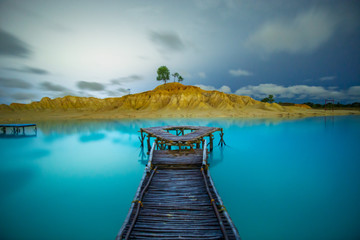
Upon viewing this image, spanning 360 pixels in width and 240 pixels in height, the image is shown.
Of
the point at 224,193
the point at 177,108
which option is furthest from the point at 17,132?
the point at 177,108

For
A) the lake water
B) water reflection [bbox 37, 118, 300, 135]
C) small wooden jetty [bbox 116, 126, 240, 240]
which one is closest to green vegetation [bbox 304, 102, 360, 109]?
water reflection [bbox 37, 118, 300, 135]

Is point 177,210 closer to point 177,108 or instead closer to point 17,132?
point 17,132

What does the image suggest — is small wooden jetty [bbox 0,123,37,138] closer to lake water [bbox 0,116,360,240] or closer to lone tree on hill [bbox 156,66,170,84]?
lake water [bbox 0,116,360,240]

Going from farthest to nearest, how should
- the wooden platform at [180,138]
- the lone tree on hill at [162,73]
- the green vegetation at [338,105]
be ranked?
1. the green vegetation at [338,105]
2. the lone tree on hill at [162,73]
3. the wooden platform at [180,138]

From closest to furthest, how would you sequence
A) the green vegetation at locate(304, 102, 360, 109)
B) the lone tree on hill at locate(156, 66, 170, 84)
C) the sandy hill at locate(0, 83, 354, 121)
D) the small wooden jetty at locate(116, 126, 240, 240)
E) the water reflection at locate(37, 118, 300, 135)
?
the small wooden jetty at locate(116, 126, 240, 240) < the water reflection at locate(37, 118, 300, 135) < the sandy hill at locate(0, 83, 354, 121) < the lone tree on hill at locate(156, 66, 170, 84) < the green vegetation at locate(304, 102, 360, 109)

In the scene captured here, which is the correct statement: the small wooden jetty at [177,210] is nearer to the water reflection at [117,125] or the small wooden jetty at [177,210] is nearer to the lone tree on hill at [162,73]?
the water reflection at [117,125]

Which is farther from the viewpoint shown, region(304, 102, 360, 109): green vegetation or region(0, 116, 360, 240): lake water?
region(304, 102, 360, 109): green vegetation

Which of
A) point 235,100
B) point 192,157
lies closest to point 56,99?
point 235,100

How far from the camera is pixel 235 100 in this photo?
83.2 metres

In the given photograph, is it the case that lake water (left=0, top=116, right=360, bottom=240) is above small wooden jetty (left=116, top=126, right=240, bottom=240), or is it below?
below

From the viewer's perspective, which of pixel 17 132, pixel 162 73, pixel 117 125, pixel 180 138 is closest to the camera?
pixel 180 138

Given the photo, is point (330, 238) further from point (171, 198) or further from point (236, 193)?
point (171, 198)

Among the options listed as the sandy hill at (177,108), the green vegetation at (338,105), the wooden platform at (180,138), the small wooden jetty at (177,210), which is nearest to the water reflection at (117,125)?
the wooden platform at (180,138)

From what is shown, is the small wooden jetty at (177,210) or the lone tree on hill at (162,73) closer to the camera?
the small wooden jetty at (177,210)
